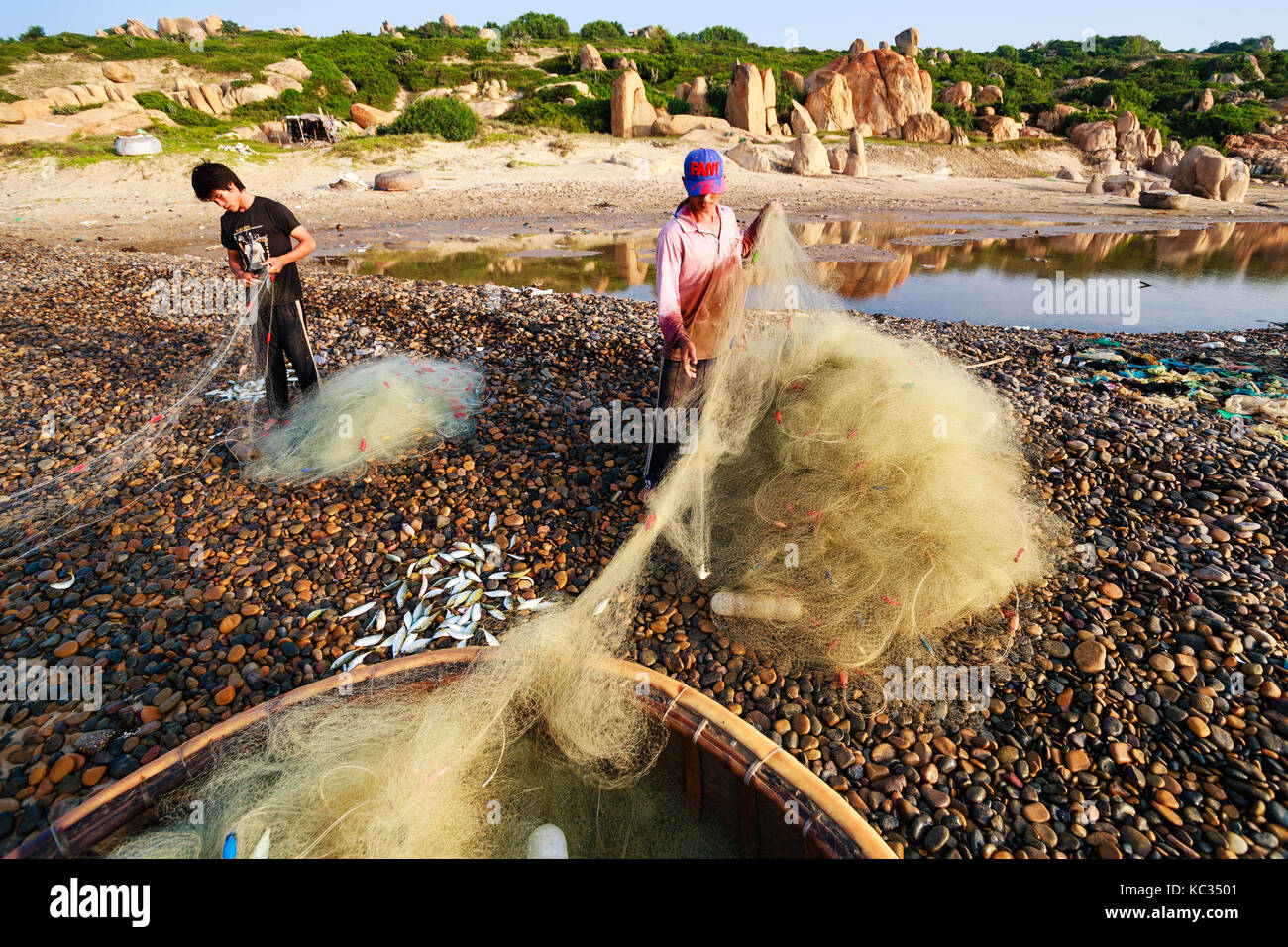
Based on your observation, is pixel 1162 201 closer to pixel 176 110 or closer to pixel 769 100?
pixel 769 100

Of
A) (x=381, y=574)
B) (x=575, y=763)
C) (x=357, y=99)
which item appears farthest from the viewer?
(x=357, y=99)

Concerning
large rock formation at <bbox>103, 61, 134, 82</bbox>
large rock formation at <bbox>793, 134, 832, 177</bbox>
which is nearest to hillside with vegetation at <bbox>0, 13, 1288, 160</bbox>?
large rock formation at <bbox>103, 61, 134, 82</bbox>

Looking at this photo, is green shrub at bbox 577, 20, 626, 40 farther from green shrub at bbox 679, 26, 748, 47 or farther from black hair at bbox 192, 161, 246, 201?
black hair at bbox 192, 161, 246, 201

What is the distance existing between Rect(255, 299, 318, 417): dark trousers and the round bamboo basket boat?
383 cm

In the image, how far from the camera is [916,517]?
11.3 feet

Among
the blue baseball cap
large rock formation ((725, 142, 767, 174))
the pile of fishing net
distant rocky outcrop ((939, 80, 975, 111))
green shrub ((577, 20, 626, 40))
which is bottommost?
the pile of fishing net

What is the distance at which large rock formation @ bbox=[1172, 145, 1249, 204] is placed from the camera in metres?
29.9

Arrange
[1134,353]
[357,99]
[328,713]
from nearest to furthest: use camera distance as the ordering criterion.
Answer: [328,713]
[1134,353]
[357,99]

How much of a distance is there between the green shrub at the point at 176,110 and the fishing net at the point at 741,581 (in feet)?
128

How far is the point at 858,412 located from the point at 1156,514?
7.96 ft
